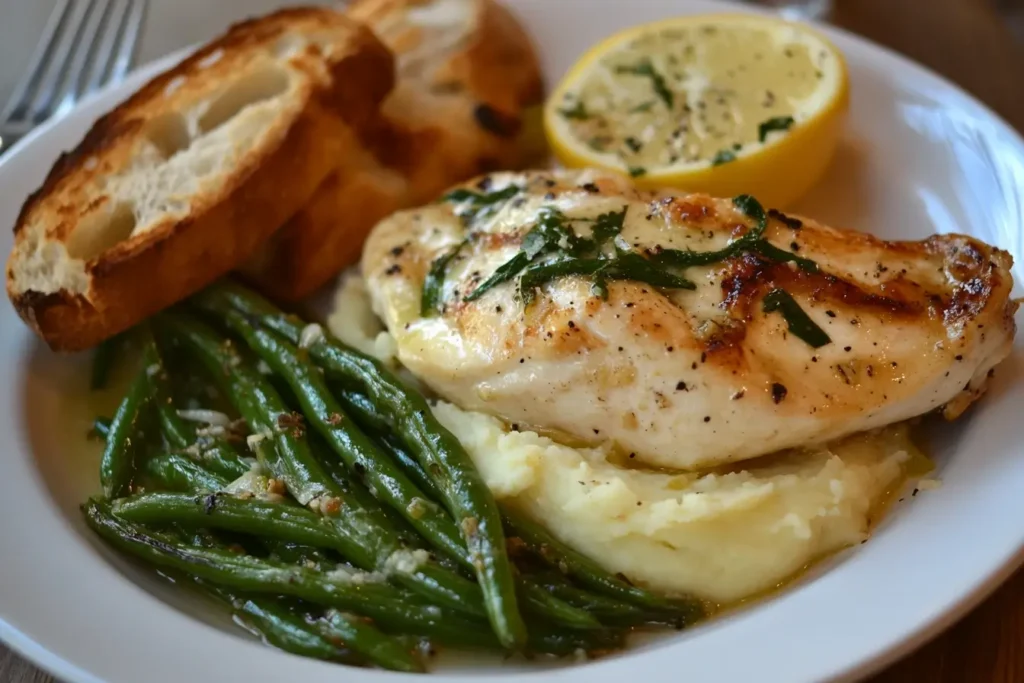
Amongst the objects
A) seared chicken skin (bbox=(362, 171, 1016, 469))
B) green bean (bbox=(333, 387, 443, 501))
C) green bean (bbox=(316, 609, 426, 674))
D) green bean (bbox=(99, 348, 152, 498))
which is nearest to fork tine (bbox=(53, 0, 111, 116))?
green bean (bbox=(99, 348, 152, 498))

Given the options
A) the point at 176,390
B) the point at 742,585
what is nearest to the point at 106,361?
the point at 176,390

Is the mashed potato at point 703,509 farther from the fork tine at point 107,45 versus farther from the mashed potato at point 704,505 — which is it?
the fork tine at point 107,45

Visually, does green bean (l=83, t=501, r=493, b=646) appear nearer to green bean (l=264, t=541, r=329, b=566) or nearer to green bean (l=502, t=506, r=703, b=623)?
green bean (l=264, t=541, r=329, b=566)

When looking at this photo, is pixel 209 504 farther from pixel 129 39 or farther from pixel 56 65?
pixel 129 39

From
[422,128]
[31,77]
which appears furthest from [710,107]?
[31,77]

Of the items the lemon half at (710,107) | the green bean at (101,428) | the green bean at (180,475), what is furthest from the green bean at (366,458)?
the lemon half at (710,107)

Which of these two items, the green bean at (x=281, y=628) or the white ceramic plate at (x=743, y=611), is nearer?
the white ceramic plate at (x=743, y=611)

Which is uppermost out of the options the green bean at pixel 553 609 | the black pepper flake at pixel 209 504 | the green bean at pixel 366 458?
the black pepper flake at pixel 209 504
